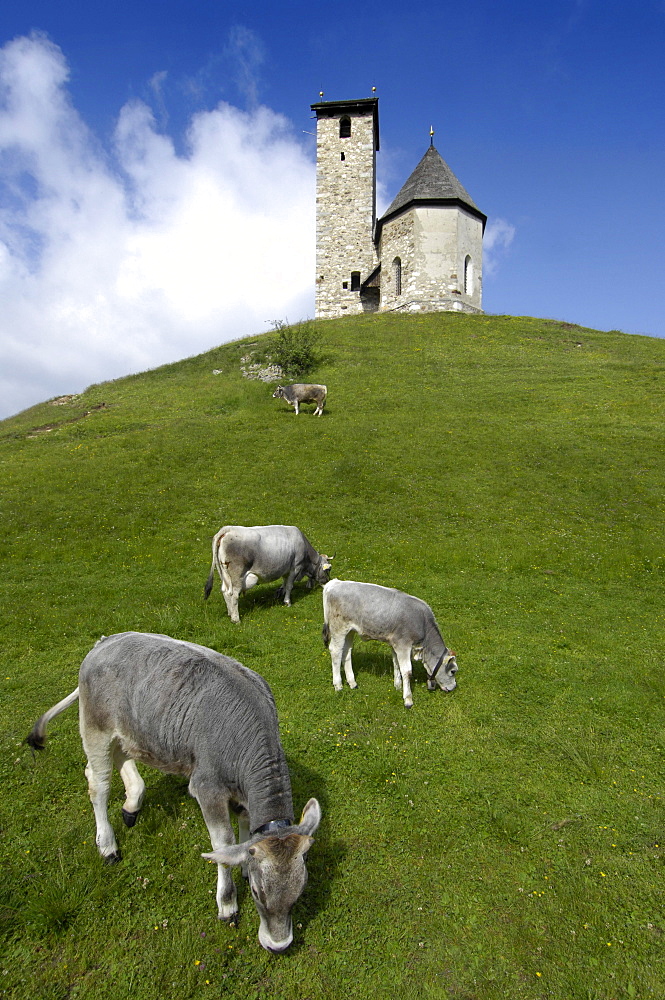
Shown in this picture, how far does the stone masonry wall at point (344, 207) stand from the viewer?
2424 inches

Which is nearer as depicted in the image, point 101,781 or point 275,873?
point 275,873

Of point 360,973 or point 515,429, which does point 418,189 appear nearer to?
point 515,429

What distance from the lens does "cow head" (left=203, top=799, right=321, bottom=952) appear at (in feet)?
14.6

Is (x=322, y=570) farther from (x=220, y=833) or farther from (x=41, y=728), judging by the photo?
(x=220, y=833)

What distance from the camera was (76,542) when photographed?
18.2 m

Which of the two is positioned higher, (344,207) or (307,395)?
(344,207)

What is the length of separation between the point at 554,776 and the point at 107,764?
6127 mm

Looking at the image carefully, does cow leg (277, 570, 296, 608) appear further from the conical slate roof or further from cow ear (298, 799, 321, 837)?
the conical slate roof

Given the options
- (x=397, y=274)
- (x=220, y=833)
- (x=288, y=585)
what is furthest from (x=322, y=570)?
(x=397, y=274)

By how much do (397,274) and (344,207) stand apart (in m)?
14.2

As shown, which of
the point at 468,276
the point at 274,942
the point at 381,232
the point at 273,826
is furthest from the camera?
the point at 381,232

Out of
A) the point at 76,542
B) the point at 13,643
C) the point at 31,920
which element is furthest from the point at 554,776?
the point at 76,542

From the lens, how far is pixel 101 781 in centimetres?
588

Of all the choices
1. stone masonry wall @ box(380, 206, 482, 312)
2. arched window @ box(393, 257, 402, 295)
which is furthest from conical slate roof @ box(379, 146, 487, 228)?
arched window @ box(393, 257, 402, 295)
